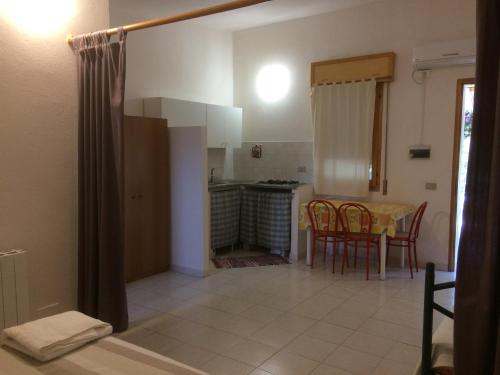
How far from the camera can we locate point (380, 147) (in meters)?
4.79

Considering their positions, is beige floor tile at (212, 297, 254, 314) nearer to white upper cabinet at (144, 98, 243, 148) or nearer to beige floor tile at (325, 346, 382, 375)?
beige floor tile at (325, 346, 382, 375)

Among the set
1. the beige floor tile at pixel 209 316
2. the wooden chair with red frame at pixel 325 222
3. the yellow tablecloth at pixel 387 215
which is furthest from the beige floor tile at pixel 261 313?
the yellow tablecloth at pixel 387 215

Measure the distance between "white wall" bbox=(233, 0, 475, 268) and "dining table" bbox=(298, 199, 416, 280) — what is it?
0.74ft

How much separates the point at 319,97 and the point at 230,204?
170 centimetres

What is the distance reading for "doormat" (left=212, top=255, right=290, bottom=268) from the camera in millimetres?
4715

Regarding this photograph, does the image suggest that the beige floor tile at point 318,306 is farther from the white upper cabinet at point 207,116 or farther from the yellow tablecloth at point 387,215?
the white upper cabinet at point 207,116

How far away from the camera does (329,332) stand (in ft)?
9.87

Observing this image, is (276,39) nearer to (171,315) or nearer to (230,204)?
(230,204)

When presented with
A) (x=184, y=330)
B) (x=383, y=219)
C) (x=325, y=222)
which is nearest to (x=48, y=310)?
(x=184, y=330)

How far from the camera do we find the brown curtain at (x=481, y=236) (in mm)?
1245

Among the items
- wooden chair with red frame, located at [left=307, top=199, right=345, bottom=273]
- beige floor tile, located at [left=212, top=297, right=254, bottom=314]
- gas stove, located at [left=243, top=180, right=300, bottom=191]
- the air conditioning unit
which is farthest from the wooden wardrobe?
the air conditioning unit

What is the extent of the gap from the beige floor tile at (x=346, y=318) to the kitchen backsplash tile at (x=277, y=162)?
7.52 ft

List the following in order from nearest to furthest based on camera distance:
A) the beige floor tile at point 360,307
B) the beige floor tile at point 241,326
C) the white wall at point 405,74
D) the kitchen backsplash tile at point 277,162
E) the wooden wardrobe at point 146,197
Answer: the beige floor tile at point 241,326 < the beige floor tile at point 360,307 < the wooden wardrobe at point 146,197 < the white wall at point 405,74 < the kitchen backsplash tile at point 277,162

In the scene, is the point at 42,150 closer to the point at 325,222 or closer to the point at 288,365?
the point at 288,365
